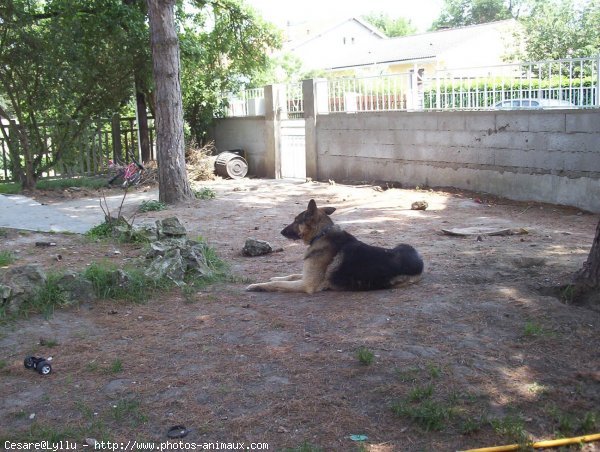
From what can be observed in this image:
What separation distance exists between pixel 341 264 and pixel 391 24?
85.4 meters

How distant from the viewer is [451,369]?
4027mm

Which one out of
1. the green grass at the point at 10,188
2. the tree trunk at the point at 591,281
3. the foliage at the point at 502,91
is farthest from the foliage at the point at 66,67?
the tree trunk at the point at 591,281

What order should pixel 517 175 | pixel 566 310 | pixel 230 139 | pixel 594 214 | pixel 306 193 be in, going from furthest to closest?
pixel 230 139
pixel 306 193
pixel 517 175
pixel 594 214
pixel 566 310

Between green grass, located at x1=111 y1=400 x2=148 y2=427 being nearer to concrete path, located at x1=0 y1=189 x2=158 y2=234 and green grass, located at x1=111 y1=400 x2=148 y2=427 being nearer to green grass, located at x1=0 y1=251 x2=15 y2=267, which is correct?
green grass, located at x1=0 y1=251 x2=15 y2=267

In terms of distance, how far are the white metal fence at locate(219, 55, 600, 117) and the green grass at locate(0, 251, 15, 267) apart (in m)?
8.82

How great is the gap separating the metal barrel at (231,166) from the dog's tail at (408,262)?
12508 mm

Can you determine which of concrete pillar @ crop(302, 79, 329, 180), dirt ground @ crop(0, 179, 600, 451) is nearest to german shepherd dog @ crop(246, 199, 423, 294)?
dirt ground @ crop(0, 179, 600, 451)

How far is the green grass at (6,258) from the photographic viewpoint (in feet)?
23.3

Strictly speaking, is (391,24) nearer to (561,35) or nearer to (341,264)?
(561,35)

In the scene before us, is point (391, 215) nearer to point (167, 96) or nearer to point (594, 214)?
point (594, 214)

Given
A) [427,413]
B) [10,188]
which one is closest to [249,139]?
[10,188]

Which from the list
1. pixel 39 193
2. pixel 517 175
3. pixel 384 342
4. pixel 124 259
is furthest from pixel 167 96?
pixel 384 342

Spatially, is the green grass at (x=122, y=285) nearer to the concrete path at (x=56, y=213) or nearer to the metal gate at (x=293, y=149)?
the concrete path at (x=56, y=213)

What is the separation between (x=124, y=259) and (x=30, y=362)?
10.4 feet
